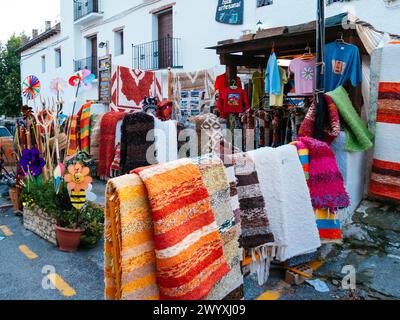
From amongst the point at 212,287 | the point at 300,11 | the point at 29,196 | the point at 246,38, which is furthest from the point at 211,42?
the point at 212,287

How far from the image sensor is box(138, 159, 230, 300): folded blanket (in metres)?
1.90

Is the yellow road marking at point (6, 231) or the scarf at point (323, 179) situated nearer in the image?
the scarf at point (323, 179)

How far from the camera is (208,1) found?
34.7 ft

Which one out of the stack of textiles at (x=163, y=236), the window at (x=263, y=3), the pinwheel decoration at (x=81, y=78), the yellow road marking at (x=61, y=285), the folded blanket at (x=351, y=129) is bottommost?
the yellow road marking at (x=61, y=285)

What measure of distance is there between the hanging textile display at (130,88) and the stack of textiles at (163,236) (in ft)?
23.5

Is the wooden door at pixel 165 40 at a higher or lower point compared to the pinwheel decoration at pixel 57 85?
higher

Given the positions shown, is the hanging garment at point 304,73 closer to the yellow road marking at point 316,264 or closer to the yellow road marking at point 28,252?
the yellow road marking at point 316,264

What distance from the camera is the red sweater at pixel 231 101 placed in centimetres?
711

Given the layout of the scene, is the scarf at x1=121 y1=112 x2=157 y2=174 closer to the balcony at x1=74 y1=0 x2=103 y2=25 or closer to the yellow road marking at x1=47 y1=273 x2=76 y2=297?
the yellow road marking at x1=47 y1=273 x2=76 y2=297

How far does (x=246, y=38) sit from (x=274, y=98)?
1.08 m

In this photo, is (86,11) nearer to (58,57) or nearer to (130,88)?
(58,57)

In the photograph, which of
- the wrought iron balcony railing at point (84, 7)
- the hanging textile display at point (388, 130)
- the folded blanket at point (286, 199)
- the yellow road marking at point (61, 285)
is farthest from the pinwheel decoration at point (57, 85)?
the wrought iron balcony railing at point (84, 7)

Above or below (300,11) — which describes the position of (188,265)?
below
